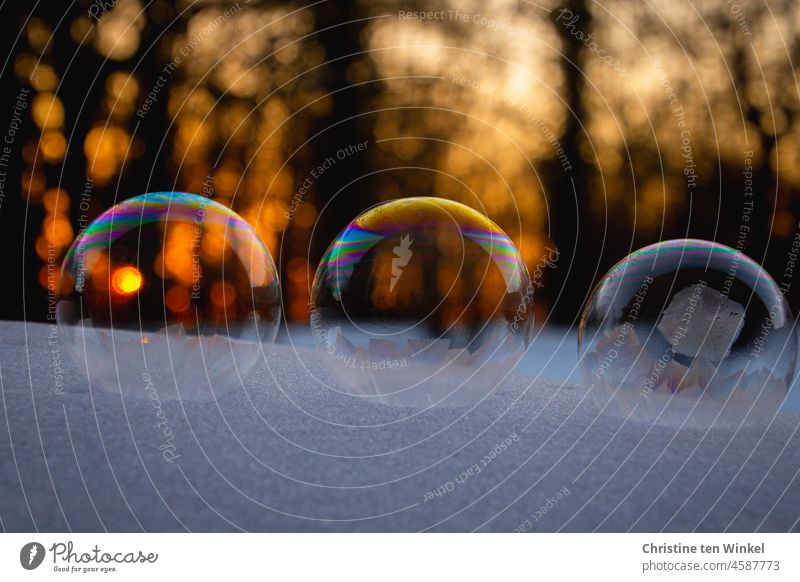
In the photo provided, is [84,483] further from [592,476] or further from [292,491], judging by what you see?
[592,476]

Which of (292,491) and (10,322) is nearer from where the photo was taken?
(292,491)

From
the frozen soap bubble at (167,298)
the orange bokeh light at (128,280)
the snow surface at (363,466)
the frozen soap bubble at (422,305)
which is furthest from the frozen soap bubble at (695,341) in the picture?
the orange bokeh light at (128,280)

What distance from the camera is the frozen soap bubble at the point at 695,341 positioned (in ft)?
16.0

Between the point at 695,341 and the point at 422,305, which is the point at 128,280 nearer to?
the point at 422,305

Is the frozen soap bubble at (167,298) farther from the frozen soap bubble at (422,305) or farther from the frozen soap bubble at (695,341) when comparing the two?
the frozen soap bubble at (695,341)

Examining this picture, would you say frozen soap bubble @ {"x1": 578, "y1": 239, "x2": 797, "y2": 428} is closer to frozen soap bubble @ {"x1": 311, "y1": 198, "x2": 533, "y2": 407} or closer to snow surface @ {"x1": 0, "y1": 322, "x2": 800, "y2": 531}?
snow surface @ {"x1": 0, "y1": 322, "x2": 800, "y2": 531}

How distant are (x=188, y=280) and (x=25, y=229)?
8.59m

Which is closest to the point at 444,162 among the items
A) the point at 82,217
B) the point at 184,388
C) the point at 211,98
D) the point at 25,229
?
the point at 211,98

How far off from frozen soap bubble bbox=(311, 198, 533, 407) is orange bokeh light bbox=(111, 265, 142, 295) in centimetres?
130

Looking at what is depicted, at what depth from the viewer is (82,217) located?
11898mm

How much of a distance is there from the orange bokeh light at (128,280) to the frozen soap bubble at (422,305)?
1298 mm

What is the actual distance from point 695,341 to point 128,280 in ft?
13.3
